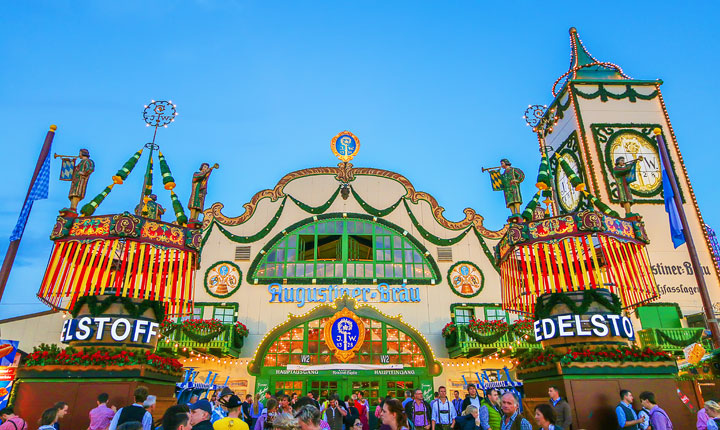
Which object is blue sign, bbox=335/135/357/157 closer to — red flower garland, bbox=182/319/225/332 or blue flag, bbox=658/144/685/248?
red flower garland, bbox=182/319/225/332

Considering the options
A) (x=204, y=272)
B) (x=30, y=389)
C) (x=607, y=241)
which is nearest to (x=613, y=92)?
(x=607, y=241)

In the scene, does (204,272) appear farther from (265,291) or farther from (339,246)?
(339,246)

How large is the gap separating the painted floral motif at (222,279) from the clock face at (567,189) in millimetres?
18232

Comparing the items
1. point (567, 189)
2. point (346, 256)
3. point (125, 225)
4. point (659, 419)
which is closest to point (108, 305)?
point (125, 225)

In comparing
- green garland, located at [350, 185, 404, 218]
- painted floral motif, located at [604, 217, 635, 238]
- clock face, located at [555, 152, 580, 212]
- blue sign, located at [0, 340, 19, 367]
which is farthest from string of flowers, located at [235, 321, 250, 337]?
clock face, located at [555, 152, 580, 212]

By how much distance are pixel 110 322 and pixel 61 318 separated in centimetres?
1037

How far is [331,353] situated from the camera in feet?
57.9

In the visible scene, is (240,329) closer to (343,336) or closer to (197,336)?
(197,336)

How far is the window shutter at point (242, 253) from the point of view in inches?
775

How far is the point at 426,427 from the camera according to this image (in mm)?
9766

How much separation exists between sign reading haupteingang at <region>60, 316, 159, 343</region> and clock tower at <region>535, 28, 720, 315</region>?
1765 centimetres

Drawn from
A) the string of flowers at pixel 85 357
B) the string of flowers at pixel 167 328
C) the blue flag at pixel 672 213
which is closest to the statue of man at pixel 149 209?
the string of flowers at pixel 85 357

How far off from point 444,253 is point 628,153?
1153 centimetres

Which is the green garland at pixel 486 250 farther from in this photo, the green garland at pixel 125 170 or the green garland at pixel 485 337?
the green garland at pixel 125 170
